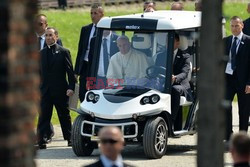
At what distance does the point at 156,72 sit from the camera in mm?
16188

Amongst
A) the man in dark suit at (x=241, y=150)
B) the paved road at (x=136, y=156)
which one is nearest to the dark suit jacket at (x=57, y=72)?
the paved road at (x=136, y=156)

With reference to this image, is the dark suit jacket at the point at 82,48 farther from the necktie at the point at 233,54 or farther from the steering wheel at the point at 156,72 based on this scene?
the necktie at the point at 233,54

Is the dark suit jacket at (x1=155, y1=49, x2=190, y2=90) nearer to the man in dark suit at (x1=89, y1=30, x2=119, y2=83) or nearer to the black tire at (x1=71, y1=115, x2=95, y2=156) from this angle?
the man in dark suit at (x1=89, y1=30, x2=119, y2=83)

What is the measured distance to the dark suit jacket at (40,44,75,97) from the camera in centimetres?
1727

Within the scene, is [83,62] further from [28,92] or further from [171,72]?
[28,92]

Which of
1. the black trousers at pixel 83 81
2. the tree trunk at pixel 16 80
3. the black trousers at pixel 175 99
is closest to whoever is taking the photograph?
the tree trunk at pixel 16 80

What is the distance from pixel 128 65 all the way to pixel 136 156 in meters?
1.46

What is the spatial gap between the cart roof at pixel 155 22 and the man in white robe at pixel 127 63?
26cm

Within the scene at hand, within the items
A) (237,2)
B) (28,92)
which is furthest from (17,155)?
(237,2)

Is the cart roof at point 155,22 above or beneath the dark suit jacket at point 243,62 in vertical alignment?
above

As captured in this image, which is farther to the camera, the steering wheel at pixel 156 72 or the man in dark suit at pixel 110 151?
the steering wheel at pixel 156 72

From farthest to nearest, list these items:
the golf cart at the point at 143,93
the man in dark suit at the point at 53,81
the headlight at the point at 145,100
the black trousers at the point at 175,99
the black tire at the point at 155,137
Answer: the man in dark suit at the point at 53,81
the black trousers at the point at 175,99
the headlight at the point at 145,100
the golf cart at the point at 143,93
the black tire at the point at 155,137

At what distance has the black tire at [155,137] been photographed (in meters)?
15.2

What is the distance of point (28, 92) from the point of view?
5766 mm
